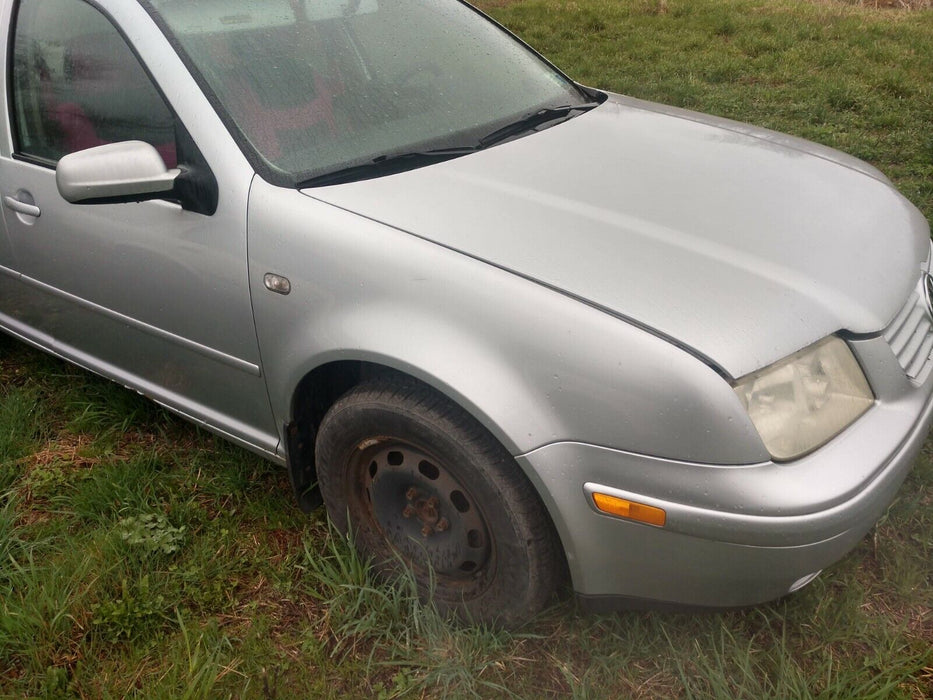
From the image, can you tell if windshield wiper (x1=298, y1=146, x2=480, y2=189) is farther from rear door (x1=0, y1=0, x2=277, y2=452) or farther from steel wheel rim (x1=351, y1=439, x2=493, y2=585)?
steel wheel rim (x1=351, y1=439, x2=493, y2=585)

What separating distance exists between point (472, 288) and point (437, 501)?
1.84 feet

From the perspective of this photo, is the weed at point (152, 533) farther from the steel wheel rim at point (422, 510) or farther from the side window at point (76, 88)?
the side window at point (76, 88)

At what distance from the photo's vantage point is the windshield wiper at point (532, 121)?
2422mm

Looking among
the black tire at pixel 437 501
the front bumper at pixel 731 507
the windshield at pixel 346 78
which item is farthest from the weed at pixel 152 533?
the front bumper at pixel 731 507

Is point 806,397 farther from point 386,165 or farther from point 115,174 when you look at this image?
point 115,174

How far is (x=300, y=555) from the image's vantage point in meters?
2.41

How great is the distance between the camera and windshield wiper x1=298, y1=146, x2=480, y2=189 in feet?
7.01

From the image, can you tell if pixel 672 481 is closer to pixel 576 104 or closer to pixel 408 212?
pixel 408 212

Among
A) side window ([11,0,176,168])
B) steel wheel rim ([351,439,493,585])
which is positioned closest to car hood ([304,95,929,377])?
steel wheel rim ([351,439,493,585])

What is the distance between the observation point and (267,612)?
224 centimetres

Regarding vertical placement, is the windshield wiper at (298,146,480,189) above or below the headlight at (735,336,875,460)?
above

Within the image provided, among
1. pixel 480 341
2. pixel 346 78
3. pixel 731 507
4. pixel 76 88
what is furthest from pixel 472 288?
pixel 76 88

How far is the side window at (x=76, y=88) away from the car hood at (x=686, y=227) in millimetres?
647

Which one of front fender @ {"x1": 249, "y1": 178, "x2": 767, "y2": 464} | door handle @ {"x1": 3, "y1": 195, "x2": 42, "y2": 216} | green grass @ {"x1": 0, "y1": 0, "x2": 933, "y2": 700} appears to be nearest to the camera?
front fender @ {"x1": 249, "y1": 178, "x2": 767, "y2": 464}
